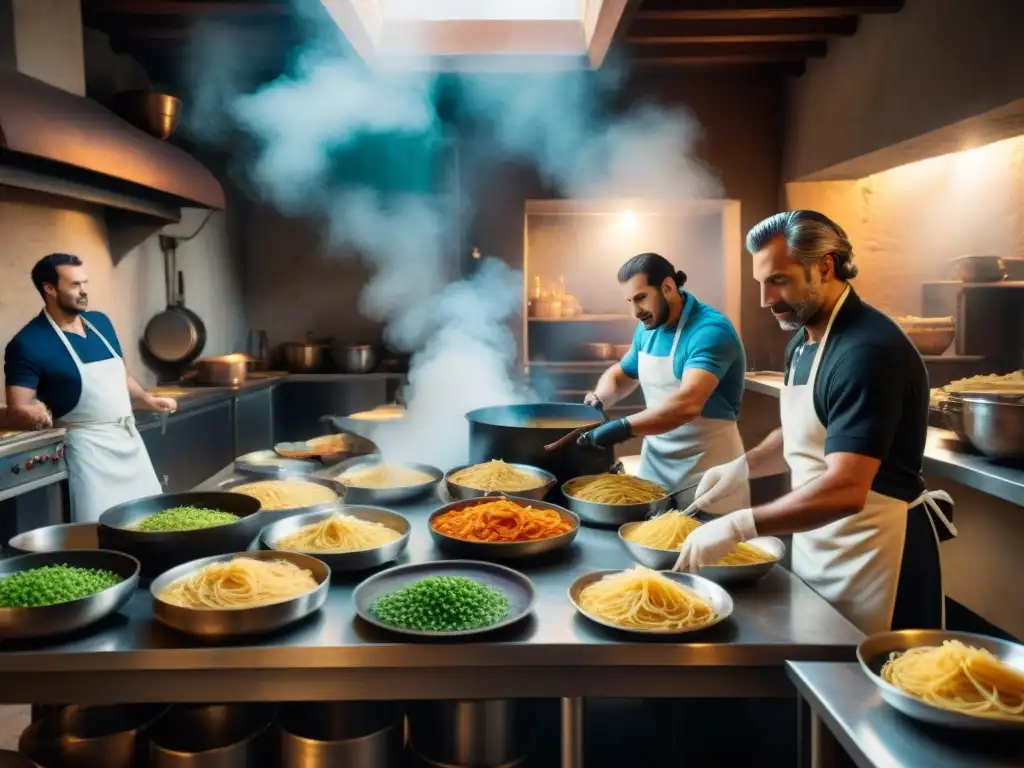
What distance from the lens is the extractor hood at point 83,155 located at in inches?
117

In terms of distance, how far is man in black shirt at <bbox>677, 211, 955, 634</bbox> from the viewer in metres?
1.76

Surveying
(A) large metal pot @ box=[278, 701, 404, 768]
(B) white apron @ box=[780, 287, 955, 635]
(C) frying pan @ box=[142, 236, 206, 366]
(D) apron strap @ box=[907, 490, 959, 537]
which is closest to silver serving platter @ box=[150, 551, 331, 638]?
(A) large metal pot @ box=[278, 701, 404, 768]

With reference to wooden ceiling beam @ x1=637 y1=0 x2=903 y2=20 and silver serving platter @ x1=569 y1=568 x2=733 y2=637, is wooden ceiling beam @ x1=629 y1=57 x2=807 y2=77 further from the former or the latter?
silver serving platter @ x1=569 y1=568 x2=733 y2=637

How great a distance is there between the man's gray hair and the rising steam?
346 centimetres

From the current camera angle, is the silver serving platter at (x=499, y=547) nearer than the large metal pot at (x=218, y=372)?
Yes

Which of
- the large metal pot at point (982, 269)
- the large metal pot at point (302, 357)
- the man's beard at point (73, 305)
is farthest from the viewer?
the large metal pot at point (302, 357)

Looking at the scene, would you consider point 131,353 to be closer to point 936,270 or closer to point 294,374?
point 294,374

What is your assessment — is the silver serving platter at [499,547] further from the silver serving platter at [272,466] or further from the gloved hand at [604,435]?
the silver serving platter at [272,466]

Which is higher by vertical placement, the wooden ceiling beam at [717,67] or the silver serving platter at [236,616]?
the wooden ceiling beam at [717,67]

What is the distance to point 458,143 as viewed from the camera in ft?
20.8

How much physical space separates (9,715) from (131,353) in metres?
2.75

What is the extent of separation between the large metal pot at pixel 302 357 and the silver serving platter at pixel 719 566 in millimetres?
4938

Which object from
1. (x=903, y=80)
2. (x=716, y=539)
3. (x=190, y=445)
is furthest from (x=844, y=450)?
(x=190, y=445)

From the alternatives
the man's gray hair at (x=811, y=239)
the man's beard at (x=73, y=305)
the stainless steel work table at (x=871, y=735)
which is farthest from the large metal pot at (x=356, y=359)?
the stainless steel work table at (x=871, y=735)
